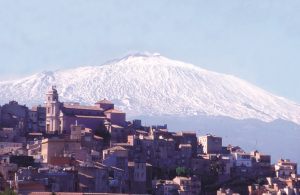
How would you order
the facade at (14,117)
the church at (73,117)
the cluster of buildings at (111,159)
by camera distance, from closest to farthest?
the cluster of buildings at (111,159) → the facade at (14,117) → the church at (73,117)

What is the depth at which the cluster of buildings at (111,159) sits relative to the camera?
244 feet

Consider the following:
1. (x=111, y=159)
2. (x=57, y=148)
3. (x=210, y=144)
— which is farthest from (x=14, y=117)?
(x=210, y=144)

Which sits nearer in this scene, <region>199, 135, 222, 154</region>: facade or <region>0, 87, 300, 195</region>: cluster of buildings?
<region>0, 87, 300, 195</region>: cluster of buildings

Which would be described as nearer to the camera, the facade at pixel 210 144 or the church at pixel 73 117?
the church at pixel 73 117

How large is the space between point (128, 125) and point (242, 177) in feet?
38.9

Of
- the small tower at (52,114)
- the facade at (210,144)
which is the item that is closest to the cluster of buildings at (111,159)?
the small tower at (52,114)

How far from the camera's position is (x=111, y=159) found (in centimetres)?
8125

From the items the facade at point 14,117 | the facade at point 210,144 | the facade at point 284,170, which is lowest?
the facade at point 284,170

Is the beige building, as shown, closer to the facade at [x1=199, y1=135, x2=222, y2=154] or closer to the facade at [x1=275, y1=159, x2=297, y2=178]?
the facade at [x1=199, y1=135, x2=222, y2=154]

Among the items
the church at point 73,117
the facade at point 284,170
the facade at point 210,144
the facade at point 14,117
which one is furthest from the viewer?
the facade at point 210,144

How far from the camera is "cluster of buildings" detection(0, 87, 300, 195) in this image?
74312 mm

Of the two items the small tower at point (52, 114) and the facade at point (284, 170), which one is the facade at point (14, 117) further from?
the facade at point (284, 170)

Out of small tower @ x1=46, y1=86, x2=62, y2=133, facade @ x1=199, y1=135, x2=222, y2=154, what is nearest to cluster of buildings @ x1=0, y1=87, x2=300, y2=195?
small tower @ x1=46, y1=86, x2=62, y2=133

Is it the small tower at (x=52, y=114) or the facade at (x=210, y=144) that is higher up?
the small tower at (x=52, y=114)
